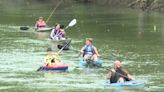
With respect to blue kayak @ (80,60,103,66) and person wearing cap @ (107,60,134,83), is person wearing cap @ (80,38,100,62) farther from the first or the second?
person wearing cap @ (107,60,134,83)

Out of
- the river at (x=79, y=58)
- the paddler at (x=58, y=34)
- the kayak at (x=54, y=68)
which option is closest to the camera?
the river at (x=79, y=58)

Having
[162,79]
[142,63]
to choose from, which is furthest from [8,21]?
[162,79]

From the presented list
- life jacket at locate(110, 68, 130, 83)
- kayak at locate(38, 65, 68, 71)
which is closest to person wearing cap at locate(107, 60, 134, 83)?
life jacket at locate(110, 68, 130, 83)

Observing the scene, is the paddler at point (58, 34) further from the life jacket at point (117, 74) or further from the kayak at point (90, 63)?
the life jacket at point (117, 74)

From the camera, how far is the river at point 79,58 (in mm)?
26984

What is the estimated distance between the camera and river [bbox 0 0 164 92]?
27.0 meters

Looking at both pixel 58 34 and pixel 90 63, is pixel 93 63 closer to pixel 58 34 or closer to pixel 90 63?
pixel 90 63

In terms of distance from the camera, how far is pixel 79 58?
36219 mm

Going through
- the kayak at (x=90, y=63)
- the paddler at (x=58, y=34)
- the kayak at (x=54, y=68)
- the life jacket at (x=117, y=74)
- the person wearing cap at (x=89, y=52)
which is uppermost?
the paddler at (x=58, y=34)

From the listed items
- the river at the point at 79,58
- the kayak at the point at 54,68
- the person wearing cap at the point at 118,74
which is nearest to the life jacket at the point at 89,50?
the river at the point at 79,58

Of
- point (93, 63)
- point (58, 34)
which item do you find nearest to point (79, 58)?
point (93, 63)

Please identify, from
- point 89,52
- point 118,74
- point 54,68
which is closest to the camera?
point 118,74

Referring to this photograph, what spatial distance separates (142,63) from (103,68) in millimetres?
2940

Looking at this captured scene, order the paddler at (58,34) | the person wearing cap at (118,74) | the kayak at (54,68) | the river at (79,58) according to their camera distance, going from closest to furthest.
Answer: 1. the person wearing cap at (118,74)
2. the river at (79,58)
3. the kayak at (54,68)
4. the paddler at (58,34)
